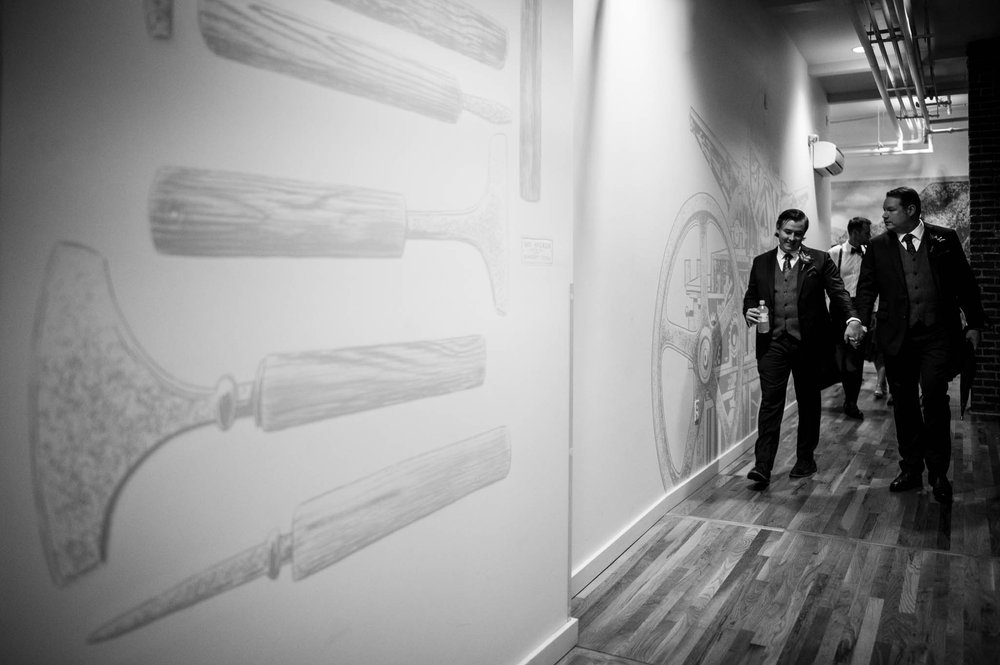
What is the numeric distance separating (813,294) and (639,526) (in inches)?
69.5

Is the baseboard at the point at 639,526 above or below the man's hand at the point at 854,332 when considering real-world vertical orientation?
below

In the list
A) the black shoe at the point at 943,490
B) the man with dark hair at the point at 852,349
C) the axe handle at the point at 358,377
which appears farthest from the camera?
the man with dark hair at the point at 852,349

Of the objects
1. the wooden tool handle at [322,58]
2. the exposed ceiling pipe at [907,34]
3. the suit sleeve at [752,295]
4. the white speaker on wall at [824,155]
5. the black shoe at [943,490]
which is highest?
the exposed ceiling pipe at [907,34]

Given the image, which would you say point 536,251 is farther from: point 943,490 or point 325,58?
point 943,490

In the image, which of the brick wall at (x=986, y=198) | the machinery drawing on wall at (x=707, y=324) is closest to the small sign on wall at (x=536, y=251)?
the machinery drawing on wall at (x=707, y=324)

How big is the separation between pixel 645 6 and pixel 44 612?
3524 millimetres

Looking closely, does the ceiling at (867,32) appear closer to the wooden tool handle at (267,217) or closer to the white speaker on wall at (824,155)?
the white speaker on wall at (824,155)

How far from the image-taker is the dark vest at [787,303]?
442cm

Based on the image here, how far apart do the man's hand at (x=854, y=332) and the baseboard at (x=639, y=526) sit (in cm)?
109

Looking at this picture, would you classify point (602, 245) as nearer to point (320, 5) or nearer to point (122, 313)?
point (320, 5)

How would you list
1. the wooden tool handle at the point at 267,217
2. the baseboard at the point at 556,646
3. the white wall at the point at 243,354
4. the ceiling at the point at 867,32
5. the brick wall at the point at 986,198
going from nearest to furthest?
the white wall at the point at 243,354 → the wooden tool handle at the point at 267,217 → the baseboard at the point at 556,646 → the ceiling at the point at 867,32 → the brick wall at the point at 986,198

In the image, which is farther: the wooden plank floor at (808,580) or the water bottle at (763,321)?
the water bottle at (763,321)

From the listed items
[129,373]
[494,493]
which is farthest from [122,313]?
[494,493]

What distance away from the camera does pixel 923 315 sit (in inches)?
154
